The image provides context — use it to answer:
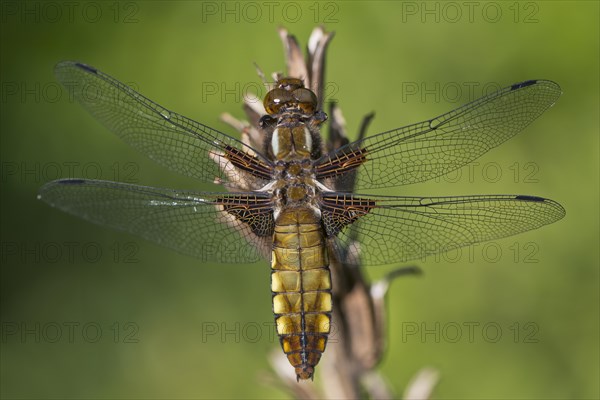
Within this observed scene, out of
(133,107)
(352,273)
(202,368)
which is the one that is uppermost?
(133,107)

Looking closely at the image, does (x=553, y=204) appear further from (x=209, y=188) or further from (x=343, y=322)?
(x=209, y=188)

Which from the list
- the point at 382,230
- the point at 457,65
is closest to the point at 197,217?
the point at 382,230

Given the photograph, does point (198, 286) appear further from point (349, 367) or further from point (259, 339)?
point (349, 367)

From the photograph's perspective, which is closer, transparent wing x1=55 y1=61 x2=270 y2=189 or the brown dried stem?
the brown dried stem

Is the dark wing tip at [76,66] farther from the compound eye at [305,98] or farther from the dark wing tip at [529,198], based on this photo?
the dark wing tip at [529,198]

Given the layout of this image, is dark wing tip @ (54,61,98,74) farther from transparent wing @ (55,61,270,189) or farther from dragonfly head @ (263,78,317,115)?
dragonfly head @ (263,78,317,115)

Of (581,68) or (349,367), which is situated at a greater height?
(581,68)

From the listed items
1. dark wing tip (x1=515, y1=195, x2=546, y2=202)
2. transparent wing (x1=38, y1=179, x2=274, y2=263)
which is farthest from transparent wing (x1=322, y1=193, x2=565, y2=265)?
transparent wing (x1=38, y1=179, x2=274, y2=263)

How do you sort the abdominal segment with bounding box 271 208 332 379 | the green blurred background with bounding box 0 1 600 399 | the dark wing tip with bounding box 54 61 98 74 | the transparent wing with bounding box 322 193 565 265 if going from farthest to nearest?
the green blurred background with bounding box 0 1 600 399, the dark wing tip with bounding box 54 61 98 74, the transparent wing with bounding box 322 193 565 265, the abdominal segment with bounding box 271 208 332 379
